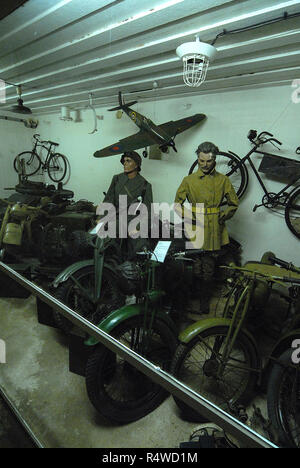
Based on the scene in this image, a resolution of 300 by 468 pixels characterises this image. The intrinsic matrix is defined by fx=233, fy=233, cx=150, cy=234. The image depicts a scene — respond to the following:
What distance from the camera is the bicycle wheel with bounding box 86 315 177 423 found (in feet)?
5.10

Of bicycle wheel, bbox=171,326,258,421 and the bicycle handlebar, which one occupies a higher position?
the bicycle handlebar

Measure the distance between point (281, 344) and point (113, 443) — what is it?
1.28m

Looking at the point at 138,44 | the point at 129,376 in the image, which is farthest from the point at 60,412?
the point at 138,44

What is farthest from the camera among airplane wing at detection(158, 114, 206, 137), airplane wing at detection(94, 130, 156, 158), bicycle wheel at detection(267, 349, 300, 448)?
airplane wing at detection(158, 114, 206, 137)

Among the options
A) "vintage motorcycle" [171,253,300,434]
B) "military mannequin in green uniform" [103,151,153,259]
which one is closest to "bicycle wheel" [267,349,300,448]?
"vintage motorcycle" [171,253,300,434]

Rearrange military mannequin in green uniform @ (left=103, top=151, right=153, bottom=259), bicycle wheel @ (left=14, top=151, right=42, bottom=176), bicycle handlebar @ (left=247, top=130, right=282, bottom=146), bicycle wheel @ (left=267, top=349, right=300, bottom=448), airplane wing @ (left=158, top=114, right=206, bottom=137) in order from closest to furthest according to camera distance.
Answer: bicycle wheel @ (left=267, top=349, right=300, bottom=448)
military mannequin in green uniform @ (left=103, top=151, right=153, bottom=259)
bicycle handlebar @ (left=247, top=130, right=282, bottom=146)
airplane wing @ (left=158, top=114, right=206, bottom=137)
bicycle wheel @ (left=14, top=151, right=42, bottom=176)

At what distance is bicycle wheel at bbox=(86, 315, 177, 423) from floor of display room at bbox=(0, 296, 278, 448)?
93 millimetres

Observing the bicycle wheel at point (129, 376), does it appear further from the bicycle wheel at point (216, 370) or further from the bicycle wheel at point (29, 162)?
the bicycle wheel at point (29, 162)

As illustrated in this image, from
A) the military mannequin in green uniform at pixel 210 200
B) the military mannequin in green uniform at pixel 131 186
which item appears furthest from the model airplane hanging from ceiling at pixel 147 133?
the military mannequin in green uniform at pixel 210 200

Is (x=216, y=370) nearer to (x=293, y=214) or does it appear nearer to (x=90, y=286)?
(x=90, y=286)

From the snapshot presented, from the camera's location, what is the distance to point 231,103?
137 inches

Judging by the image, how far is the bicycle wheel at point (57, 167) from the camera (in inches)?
165

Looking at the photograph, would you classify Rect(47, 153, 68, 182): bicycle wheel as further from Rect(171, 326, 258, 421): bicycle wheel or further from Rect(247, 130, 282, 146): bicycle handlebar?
Rect(171, 326, 258, 421): bicycle wheel
